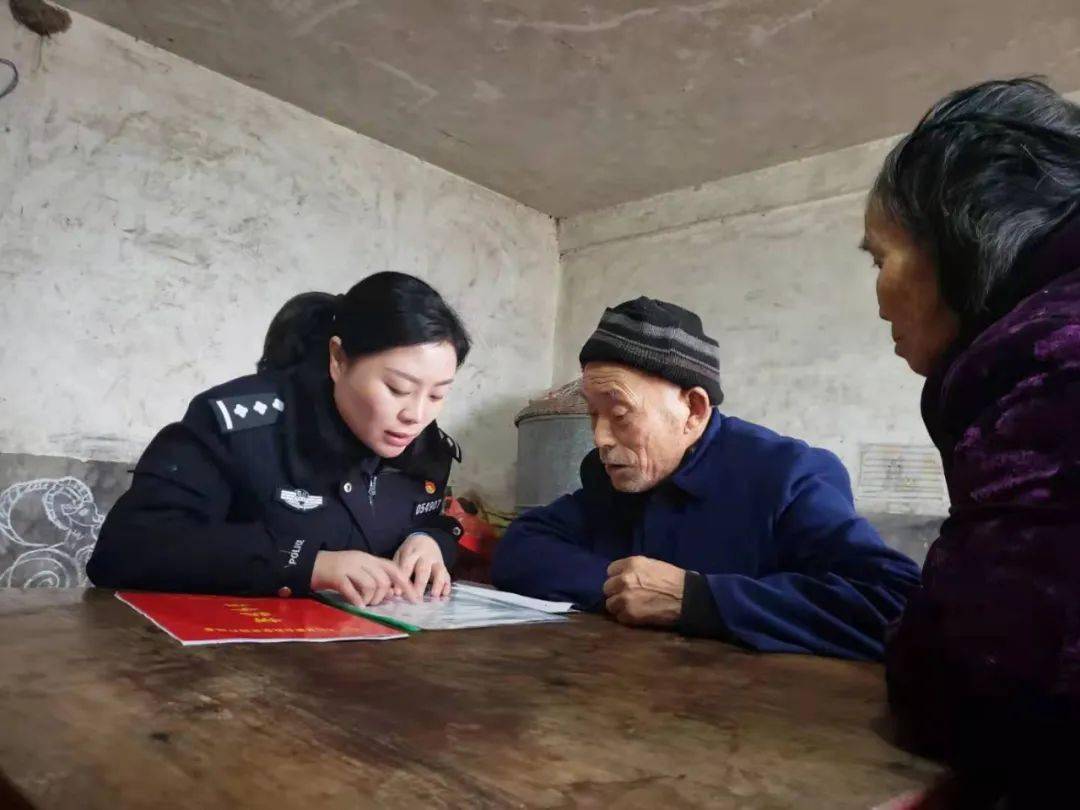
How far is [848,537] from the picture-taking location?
1333mm

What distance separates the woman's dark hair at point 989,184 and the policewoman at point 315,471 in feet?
3.15

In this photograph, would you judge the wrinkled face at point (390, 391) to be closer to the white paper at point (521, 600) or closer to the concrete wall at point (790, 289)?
the white paper at point (521, 600)

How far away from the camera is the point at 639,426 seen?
5.20ft

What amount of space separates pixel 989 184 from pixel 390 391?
1163mm

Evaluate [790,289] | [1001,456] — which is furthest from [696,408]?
[790,289]

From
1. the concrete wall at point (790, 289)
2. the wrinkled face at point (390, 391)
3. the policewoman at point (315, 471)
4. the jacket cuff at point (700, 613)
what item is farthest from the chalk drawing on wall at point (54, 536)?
the concrete wall at point (790, 289)

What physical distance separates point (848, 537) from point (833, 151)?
2138 mm

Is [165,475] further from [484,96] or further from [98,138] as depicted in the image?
[484,96]

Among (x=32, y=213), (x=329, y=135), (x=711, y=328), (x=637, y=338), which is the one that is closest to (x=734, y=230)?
(x=711, y=328)

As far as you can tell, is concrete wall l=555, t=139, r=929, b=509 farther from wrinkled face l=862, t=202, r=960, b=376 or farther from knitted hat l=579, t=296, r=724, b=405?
wrinkled face l=862, t=202, r=960, b=376

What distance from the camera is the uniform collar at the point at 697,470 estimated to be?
155 centimetres

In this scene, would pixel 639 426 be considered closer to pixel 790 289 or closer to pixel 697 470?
pixel 697 470

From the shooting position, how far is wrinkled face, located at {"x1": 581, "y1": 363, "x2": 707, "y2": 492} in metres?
1.59

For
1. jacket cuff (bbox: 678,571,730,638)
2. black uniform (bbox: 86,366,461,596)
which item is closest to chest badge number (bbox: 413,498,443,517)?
black uniform (bbox: 86,366,461,596)
